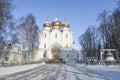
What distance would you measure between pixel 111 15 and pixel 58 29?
2055 inches

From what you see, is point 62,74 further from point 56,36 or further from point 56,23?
point 56,23

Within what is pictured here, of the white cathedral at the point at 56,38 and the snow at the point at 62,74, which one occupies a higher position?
the white cathedral at the point at 56,38

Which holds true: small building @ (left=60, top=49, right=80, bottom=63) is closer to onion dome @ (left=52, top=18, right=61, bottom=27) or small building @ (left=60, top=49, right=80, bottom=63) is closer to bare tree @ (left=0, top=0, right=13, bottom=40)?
onion dome @ (left=52, top=18, right=61, bottom=27)

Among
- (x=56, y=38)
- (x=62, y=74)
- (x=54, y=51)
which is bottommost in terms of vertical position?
(x=62, y=74)

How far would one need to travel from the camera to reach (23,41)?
51.7m

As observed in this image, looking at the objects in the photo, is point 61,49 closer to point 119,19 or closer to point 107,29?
point 107,29

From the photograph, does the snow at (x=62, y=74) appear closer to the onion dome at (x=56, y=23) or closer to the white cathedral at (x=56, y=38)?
the white cathedral at (x=56, y=38)

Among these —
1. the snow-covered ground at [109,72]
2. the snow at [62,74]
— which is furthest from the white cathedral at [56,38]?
the snow-covered ground at [109,72]

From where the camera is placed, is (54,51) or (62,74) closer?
(62,74)

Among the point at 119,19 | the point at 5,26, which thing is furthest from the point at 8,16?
the point at 119,19

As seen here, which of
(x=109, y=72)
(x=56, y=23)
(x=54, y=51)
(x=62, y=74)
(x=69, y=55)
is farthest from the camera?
(x=56, y=23)

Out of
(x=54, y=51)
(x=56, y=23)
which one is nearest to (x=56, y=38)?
(x=56, y=23)

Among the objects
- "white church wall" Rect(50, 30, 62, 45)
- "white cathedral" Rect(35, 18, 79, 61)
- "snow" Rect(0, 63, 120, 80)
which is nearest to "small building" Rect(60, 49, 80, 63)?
"white cathedral" Rect(35, 18, 79, 61)

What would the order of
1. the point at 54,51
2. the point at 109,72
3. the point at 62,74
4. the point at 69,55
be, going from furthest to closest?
the point at 69,55 → the point at 54,51 → the point at 109,72 → the point at 62,74
